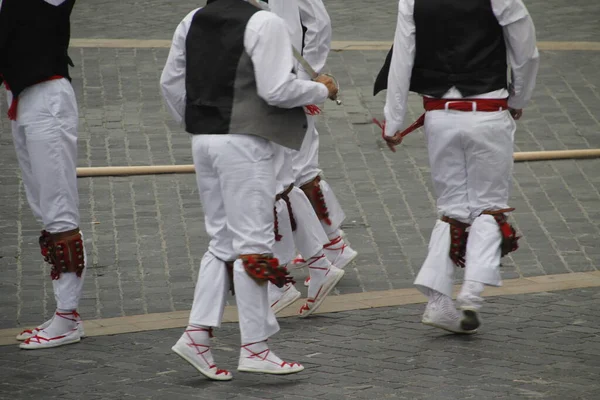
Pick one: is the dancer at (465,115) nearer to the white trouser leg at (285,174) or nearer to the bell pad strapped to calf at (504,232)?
the bell pad strapped to calf at (504,232)

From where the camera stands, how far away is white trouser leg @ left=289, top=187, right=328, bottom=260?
7535 mm

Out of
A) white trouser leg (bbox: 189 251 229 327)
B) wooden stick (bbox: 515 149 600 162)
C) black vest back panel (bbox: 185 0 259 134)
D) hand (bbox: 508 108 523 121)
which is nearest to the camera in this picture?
black vest back panel (bbox: 185 0 259 134)

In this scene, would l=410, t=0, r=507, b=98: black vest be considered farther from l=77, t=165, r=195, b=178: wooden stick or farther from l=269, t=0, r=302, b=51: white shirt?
l=77, t=165, r=195, b=178: wooden stick

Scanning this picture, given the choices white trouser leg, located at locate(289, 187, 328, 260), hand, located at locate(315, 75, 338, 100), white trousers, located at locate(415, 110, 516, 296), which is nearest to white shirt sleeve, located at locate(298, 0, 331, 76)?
white trouser leg, located at locate(289, 187, 328, 260)

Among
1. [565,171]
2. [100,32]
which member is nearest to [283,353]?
[565,171]

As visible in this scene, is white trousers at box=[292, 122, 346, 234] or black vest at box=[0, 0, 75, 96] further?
white trousers at box=[292, 122, 346, 234]

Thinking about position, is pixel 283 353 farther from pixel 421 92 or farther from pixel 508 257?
pixel 508 257

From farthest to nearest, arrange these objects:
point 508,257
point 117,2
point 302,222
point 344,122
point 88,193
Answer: point 117,2, point 344,122, point 88,193, point 508,257, point 302,222

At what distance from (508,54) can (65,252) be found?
8.69 ft

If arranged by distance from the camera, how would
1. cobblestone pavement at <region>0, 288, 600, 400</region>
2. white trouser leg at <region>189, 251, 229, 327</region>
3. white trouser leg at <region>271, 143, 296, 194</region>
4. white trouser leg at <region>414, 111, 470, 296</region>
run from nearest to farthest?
cobblestone pavement at <region>0, 288, 600, 400</region> < white trouser leg at <region>189, 251, 229, 327</region> < white trouser leg at <region>414, 111, 470, 296</region> < white trouser leg at <region>271, 143, 296, 194</region>

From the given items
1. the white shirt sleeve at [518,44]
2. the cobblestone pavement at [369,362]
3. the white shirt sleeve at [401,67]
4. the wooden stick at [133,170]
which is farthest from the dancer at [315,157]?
the wooden stick at [133,170]

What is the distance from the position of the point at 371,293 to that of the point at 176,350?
1.90m

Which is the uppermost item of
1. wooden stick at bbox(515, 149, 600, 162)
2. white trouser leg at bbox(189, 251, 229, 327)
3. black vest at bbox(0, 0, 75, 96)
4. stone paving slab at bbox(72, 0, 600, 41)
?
black vest at bbox(0, 0, 75, 96)

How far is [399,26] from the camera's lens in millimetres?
7043
